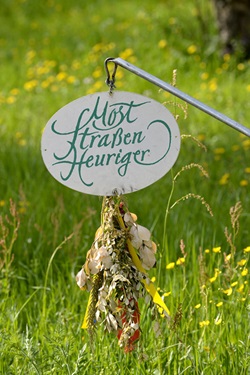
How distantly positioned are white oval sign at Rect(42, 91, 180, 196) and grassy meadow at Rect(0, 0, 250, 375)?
0.37 ft

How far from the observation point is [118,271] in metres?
1.82

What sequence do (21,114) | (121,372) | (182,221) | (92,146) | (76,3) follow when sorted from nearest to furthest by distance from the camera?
(92,146) → (121,372) → (182,221) → (21,114) → (76,3)

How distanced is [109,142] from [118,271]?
0.31m

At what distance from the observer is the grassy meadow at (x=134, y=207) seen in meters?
2.12

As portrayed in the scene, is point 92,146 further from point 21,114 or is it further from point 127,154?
point 21,114

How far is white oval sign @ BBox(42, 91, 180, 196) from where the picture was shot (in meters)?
1.81

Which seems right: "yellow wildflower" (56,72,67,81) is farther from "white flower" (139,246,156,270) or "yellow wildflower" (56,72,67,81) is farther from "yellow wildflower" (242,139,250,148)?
"white flower" (139,246,156,270)

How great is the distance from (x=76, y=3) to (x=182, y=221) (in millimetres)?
7061

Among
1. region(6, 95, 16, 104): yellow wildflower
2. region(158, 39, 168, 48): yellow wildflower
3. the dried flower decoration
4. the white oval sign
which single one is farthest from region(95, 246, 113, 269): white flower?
region(158, 39, 168, 48): yellow wildflower

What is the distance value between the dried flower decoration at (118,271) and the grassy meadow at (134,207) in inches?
3.5

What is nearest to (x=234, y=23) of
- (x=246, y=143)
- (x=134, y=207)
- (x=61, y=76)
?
(x=61, y=76)

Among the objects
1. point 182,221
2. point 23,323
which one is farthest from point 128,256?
point 182,221

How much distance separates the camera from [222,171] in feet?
13.1

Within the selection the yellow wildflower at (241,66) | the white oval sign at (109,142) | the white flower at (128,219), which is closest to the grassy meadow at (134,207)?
the yellow wildflower at (241,66)
